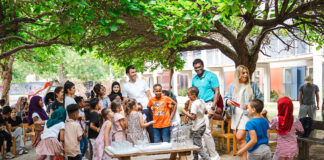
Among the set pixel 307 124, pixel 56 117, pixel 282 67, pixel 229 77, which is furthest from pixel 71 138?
pixel 229 77

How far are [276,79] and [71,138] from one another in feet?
88.7

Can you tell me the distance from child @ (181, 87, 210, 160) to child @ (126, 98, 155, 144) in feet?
2.89

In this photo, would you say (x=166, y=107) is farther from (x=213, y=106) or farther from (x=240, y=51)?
(x=240, y=51)

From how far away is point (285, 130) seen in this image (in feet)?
17.2

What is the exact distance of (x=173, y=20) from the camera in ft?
21.7

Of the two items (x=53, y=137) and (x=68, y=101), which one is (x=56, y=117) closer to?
(x=53, y=137)

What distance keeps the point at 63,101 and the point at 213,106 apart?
2.97 meters

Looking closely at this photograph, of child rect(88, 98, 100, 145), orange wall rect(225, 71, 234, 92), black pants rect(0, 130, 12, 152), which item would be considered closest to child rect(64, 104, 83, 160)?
child rect(88, 98, 100, 145)

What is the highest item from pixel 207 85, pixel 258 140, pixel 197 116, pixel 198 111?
pixel 207 85

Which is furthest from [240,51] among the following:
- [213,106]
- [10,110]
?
[10,110]

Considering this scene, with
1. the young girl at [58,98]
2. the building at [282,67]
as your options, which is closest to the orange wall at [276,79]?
the building at [282,67]

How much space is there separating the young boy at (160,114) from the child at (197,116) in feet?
1.37

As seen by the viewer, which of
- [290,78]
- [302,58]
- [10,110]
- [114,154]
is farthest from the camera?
[290,78]

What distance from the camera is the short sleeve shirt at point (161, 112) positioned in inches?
255
